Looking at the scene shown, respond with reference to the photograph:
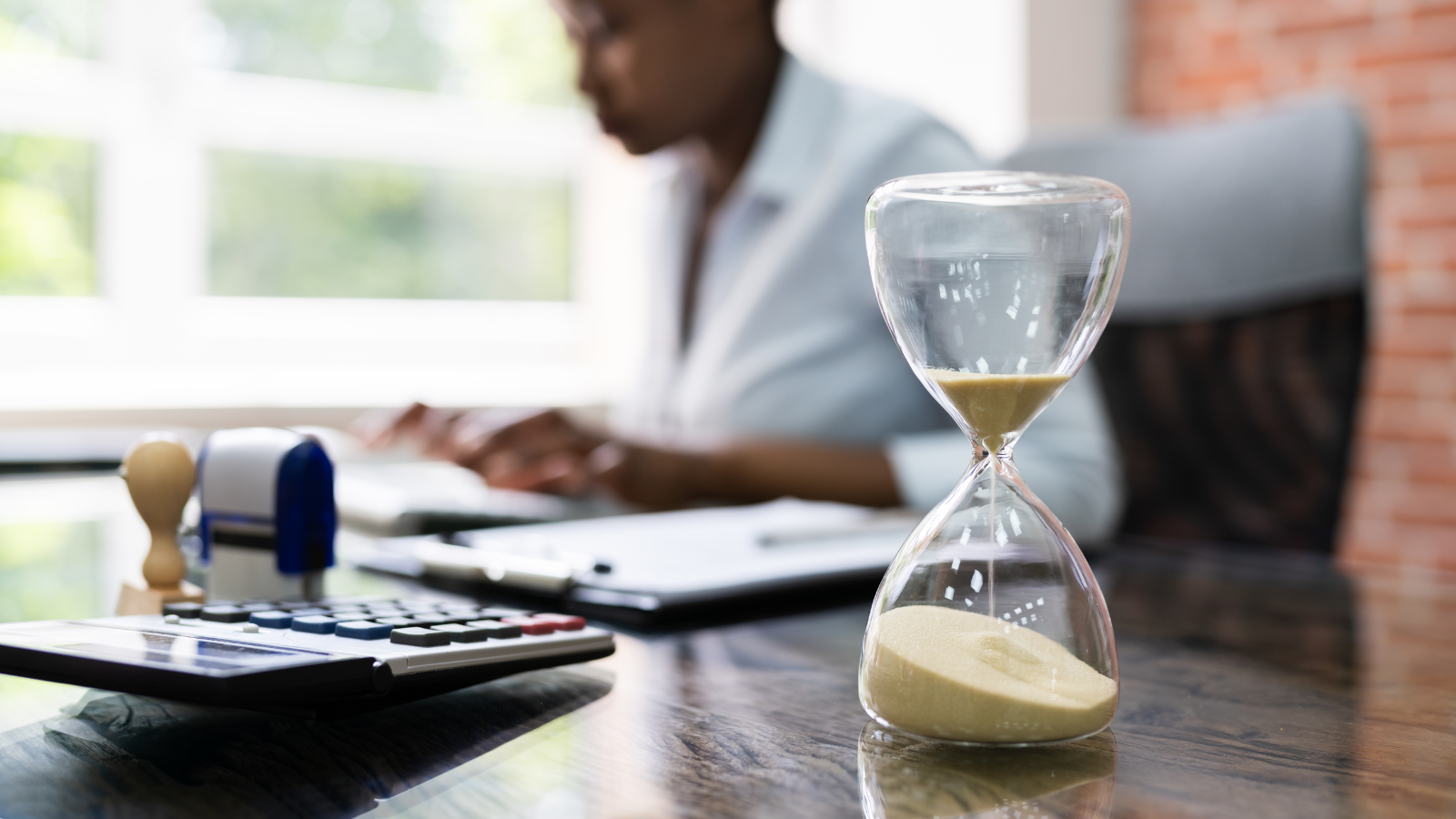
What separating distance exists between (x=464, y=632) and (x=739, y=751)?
10 centimetres

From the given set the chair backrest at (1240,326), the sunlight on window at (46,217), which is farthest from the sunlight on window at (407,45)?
the chair backrest at (1240,326)

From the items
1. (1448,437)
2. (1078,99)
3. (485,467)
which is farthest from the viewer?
(1078,99)

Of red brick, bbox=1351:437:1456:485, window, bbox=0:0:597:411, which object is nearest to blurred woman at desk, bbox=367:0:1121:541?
window, bbox=0:0:597:411

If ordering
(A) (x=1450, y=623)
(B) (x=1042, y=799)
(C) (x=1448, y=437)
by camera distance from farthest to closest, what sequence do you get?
(C) (x=1448, y=437) → (A) (x=1450, y=623) → (B) (x=1042, y=799)

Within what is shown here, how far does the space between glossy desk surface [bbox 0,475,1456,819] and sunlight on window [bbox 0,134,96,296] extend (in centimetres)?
194

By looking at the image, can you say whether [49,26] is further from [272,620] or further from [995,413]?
[995,413]

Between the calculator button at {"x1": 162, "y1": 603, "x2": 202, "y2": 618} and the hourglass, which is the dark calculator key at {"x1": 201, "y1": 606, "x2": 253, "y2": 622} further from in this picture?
the hourglass

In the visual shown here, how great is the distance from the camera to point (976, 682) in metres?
0.33

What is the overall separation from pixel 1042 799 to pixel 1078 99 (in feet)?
7.12

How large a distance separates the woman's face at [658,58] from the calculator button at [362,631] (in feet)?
2.90

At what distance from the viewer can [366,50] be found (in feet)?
7.72

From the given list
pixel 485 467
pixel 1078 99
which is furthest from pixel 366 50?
pixel 485 467

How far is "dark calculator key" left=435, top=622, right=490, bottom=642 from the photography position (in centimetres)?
37

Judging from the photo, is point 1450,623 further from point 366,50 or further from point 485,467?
point 366,50
